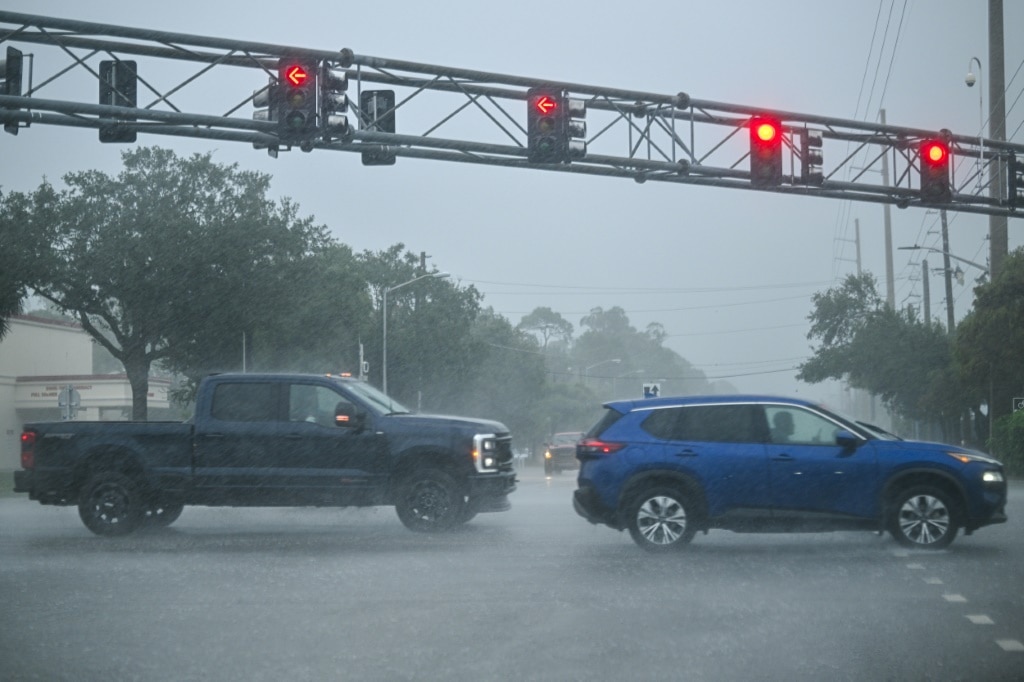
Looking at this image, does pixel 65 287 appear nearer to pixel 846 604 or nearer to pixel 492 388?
pixel 492 388

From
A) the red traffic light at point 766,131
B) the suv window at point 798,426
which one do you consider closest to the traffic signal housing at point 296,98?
the red traffic light at point 766,131

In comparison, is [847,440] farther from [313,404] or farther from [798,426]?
[313,404]

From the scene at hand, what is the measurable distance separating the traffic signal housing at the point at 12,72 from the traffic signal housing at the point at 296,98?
3792 mm

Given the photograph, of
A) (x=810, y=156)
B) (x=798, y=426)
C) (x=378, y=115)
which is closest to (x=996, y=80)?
(x=810, y=156)

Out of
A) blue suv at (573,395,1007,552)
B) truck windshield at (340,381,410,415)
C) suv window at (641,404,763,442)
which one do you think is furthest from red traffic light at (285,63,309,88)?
suv window at (641,404,763,442)

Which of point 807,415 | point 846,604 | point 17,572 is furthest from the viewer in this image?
point 807,415

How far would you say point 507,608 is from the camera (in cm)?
1029

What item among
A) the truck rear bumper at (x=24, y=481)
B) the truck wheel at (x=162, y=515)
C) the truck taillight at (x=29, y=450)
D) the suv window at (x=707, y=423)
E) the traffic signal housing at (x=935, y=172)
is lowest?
the truck wheel at (x=162, y=515)

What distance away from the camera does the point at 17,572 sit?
1284 cm

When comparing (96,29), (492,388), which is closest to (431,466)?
(96,29)

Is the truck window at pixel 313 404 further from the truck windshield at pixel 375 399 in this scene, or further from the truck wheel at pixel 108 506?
the truck wheel at pixel 108 506

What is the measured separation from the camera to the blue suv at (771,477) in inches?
534

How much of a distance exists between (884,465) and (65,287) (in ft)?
122

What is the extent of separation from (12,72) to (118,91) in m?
1.50
